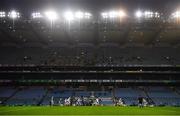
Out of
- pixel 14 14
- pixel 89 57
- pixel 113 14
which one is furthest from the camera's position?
pixel 89 57

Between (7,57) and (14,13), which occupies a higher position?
(14,13)

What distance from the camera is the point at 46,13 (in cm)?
3622

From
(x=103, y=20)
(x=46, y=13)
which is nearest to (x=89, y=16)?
(x=103, y=20)

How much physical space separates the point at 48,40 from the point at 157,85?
18717mm

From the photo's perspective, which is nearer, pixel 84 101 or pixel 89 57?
pixel 84 101

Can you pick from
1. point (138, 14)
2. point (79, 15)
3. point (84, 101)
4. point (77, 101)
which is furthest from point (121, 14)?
point (77, 101)

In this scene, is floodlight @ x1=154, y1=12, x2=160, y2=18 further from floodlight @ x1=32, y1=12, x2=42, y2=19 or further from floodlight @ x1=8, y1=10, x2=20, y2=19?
floodlight @ x1=8, y1=10, x2=20, y2=19

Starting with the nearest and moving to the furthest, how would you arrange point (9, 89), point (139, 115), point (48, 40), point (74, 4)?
point (139, 115) → point (74, 4) → point (9, 89) → point (48, 40)

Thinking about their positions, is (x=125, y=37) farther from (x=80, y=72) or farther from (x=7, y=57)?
(x=7, y=57)

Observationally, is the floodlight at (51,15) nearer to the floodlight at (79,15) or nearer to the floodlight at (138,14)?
the floodlight at (79,15)

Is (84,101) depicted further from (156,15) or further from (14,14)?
(14,14)

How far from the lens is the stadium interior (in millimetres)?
37031

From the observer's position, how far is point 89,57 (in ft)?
151

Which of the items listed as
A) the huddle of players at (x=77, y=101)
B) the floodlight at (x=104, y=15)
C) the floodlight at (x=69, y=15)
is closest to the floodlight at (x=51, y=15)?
the floodlight at (x=69, y=15)
